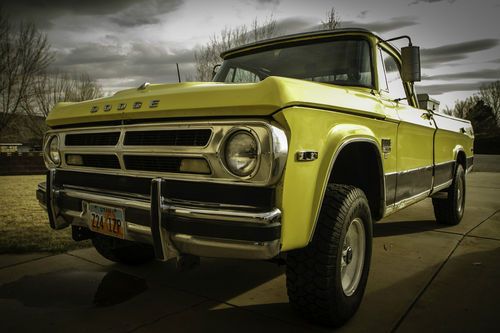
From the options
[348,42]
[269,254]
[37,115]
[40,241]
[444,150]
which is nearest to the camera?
[269,254]

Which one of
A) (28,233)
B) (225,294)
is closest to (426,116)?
(225,294)

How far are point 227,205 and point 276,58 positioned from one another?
201 cm

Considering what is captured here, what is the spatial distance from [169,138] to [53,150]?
4.44 feet

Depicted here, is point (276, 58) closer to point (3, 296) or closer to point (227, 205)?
point (227, 205)

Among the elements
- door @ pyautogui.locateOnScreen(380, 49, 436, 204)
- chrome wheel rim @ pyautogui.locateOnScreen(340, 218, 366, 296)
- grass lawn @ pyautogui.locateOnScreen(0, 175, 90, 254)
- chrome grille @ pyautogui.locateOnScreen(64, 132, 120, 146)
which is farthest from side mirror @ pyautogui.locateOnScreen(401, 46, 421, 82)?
grass lawn @ pyautogui.locateOnScreen(0, 175, 90, 254)

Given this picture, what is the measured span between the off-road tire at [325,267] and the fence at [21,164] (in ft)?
51.8

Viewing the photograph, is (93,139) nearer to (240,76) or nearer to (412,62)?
(240,76)

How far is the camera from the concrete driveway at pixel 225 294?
2.44 m

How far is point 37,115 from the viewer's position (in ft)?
87.1

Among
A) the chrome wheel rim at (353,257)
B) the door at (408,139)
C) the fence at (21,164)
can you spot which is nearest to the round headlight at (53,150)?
the chrome wheel rim at (353,257)

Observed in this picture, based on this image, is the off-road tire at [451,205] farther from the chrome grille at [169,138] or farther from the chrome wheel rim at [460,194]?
the chrome grille at [169,138]

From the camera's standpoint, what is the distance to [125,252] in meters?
3.42

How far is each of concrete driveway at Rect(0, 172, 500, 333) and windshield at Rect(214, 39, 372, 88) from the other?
1699mm

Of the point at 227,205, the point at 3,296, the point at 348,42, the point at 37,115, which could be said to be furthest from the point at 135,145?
the point at 37,115
